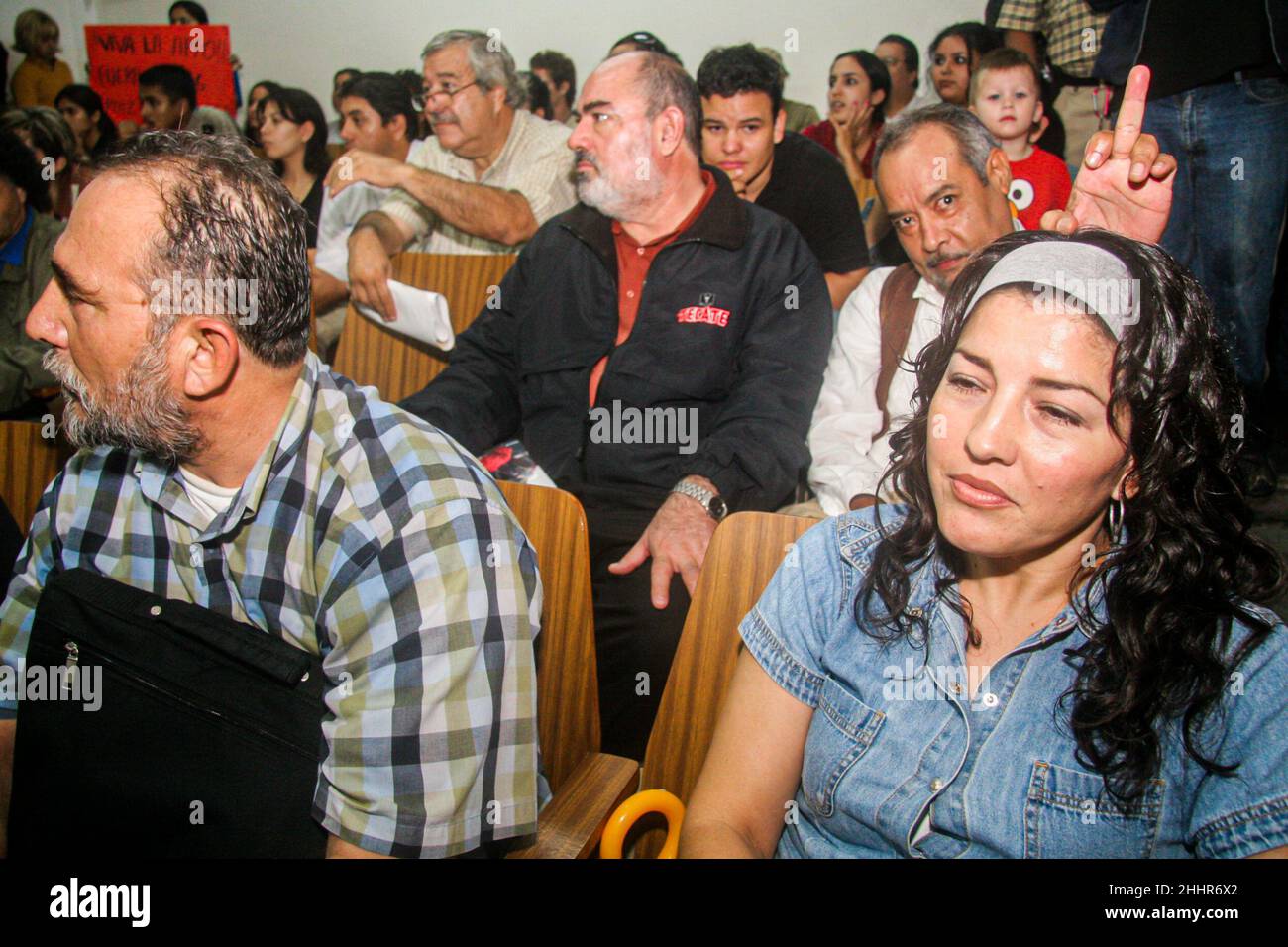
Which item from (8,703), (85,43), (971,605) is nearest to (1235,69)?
(971,605)

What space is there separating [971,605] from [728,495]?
0.67 m

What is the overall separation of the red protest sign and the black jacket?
891mm

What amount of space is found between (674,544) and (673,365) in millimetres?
379

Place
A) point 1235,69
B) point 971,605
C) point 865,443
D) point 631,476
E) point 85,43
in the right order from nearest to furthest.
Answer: point 971,605 < point 1235,69 < point 865,443 < point 631,476 < point 85,43

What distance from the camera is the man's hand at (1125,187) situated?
0.95 meters

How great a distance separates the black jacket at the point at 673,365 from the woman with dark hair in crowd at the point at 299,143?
735 mm

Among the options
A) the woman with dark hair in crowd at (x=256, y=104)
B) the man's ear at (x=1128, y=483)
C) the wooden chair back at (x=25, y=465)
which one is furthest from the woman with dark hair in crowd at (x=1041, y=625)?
the woman with dark hair in crowd at (x=256, y=104)

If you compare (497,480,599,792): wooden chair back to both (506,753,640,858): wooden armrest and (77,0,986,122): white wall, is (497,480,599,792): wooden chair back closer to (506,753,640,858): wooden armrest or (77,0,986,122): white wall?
(506,753,640,858): wooden armrest

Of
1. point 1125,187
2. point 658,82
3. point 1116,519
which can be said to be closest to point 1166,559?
point 1116,519

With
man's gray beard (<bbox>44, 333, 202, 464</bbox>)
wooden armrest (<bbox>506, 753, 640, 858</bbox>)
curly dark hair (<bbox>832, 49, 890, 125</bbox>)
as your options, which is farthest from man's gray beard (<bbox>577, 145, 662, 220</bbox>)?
wooden armrest (<bbox>506, 753, 640, 858</bbox>)

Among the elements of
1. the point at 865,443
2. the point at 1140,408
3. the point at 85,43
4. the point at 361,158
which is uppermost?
the point at 85,43

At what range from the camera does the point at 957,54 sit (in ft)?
4.74

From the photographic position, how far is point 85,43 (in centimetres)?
200
